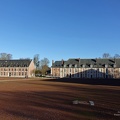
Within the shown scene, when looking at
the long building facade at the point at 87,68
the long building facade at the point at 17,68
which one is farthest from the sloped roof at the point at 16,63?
the long building facade at the point at 87,68

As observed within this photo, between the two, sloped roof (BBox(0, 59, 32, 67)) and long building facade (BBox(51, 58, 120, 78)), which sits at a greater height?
sloped roof (BBox(0, 59, 32, 67))

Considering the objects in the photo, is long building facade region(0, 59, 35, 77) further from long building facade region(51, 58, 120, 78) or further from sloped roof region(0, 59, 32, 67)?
long building facade region(51, 58, 120, 78)

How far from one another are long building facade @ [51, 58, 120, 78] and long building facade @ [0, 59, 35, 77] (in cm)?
1231

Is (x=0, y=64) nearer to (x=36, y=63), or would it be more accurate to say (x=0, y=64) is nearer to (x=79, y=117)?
(x=36, y=63)

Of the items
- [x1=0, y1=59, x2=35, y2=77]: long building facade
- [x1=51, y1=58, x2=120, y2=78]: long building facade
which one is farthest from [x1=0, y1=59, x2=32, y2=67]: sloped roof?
[x1=51, y1=58, x2=120, y2=78]: long building facade

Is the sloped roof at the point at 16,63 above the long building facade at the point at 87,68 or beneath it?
above

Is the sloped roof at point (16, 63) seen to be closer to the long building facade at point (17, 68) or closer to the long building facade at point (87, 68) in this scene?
the long building facade at point (17, 68)

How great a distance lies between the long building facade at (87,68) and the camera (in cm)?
10981

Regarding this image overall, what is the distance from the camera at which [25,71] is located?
12381 cm

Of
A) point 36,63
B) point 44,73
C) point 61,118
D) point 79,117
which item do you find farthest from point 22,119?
point 36,63

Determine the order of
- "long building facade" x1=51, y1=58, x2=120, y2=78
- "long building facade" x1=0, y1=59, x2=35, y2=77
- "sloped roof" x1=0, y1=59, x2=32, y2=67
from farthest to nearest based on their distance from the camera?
"sloped roof" x1=0, y1=59, x2=32, y2=67, "long building facade" x1=0, y1=59, x2=35, y2=77, "long building facade" x1=51, y1=58, x2=120, y2=78

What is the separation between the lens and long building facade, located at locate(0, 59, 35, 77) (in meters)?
124

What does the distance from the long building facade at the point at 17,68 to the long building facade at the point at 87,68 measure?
1231cm

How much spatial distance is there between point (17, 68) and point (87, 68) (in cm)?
3628
